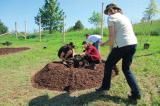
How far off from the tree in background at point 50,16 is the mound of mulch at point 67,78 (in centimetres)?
4451

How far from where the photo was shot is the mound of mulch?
30.0ft

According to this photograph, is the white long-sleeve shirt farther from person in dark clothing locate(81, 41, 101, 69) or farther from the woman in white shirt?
person in dark clothing locate(81, 41, 101, 69)

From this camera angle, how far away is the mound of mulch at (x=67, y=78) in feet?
30.0

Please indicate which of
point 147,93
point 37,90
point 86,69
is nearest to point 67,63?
point 86,69

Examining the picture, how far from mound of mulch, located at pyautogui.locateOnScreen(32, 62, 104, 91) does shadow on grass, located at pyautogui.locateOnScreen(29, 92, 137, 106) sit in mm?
624

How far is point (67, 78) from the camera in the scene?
945 centimetres

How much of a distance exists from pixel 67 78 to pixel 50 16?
46438mm

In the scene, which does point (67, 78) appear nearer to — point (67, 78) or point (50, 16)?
point (67, 78)

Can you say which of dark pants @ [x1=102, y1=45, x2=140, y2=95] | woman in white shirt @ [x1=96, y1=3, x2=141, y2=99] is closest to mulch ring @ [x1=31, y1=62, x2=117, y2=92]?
dark pants @ [x1=102, y1=45, x2=140, y2=95]

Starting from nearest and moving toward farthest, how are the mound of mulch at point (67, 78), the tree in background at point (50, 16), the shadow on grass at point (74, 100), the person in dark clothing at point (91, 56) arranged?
the shadow on grass at point (74, 100) < the mound of mulch at point (67, 78) < the person in dark clothing at point (91, 56) < the tree in background at point (50, 16)

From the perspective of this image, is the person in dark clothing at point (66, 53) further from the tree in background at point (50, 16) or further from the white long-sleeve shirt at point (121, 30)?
the tree in background at point (50, 16)

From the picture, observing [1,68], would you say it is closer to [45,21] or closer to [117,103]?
[117,103]

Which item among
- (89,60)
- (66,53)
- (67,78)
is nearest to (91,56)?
(89,60)

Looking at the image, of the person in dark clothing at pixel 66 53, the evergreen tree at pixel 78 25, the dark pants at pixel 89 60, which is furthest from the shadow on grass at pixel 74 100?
the evergreen tree at pixel 78 25
